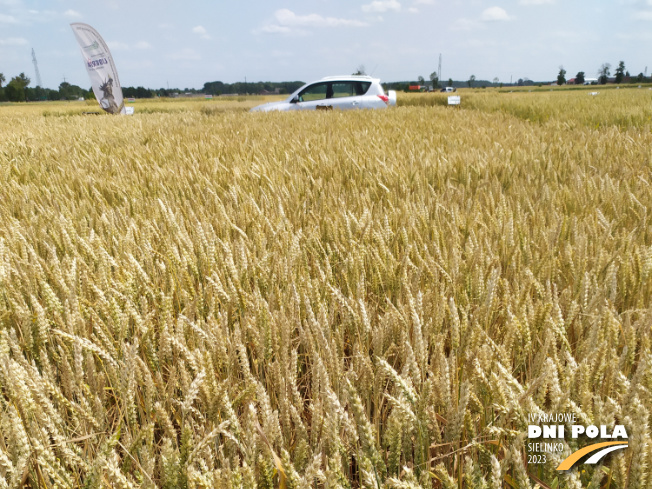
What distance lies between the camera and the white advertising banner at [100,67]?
1205 centimetres

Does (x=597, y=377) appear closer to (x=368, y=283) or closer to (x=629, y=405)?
(x=629, y=405)

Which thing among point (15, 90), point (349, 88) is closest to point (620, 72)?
point (349, 88)

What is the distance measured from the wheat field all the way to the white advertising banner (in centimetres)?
1168

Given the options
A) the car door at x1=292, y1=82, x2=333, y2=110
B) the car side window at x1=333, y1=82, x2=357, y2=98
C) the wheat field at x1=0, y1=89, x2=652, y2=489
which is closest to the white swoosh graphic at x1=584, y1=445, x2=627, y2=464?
the wheat field at x1=0, y1=89, x2=652, y2=489

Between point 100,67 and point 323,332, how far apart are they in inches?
556

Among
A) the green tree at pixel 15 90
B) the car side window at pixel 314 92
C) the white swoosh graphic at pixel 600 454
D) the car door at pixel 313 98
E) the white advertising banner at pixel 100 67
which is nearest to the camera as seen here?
the white swoosh graphic at pixel 600 454

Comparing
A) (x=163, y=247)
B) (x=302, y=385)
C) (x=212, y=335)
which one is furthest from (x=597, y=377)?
(x=163, y=247)

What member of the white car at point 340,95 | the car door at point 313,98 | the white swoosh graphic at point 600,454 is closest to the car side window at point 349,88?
the white car at point 340,95

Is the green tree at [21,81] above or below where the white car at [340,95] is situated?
above

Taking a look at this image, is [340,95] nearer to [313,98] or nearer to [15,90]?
[313,98]

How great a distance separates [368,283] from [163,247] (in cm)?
70

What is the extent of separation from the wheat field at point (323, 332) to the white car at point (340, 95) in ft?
30.3

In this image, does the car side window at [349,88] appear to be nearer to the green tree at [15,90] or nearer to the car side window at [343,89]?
the car side window at [343,89]

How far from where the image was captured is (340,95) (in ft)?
38.5
